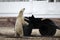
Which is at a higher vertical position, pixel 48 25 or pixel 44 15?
pixel 48 25

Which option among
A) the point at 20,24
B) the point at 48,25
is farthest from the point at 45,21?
the point at 20,24

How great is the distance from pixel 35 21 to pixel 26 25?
8 cm

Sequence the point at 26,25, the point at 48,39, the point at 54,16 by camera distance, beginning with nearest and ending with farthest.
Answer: the point at 48,39 < the point at 26,25 < the point at 54,16

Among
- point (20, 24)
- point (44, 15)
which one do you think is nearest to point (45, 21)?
point (20, 24)

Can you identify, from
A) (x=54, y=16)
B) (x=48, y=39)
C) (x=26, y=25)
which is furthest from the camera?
(x=54, y=16)

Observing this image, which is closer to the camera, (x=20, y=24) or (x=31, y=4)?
(x=20, y=24)

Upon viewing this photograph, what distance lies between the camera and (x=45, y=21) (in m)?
1.42

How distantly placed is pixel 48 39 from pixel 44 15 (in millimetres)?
1357

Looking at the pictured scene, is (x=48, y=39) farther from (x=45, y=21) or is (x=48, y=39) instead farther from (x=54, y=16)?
(x=54, y=16)

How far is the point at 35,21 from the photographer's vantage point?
4.57 ft

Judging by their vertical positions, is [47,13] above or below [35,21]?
below

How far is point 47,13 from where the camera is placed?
8.50ft

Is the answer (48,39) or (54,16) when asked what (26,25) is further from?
(54,16)

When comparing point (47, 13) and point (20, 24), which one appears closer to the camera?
point (20, 24)
